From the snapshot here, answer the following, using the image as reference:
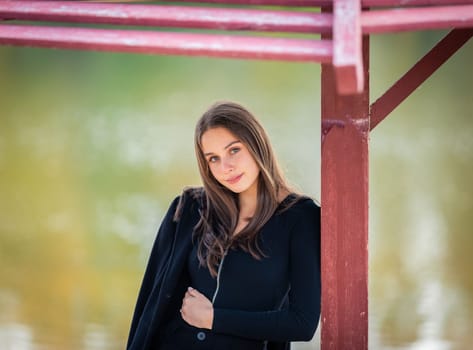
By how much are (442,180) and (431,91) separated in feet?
3.18

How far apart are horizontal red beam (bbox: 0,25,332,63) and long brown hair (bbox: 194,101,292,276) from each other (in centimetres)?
99

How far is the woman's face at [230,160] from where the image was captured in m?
3.33

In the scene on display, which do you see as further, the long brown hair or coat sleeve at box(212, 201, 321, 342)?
the long brown hair

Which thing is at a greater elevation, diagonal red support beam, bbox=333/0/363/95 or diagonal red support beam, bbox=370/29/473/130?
diagonal red support beam, bbox=370/29/473/130

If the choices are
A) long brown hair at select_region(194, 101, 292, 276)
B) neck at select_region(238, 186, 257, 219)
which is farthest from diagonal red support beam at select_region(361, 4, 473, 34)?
neck at select_region(238, 186, 257, 219)

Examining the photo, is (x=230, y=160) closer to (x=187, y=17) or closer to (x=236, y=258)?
(x=236, y=258)

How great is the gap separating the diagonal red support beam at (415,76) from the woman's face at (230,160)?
1.53 ft

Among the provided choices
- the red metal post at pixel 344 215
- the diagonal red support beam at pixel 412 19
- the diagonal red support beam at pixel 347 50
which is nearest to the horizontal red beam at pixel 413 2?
the diagonal red support beam at pixel 412 19

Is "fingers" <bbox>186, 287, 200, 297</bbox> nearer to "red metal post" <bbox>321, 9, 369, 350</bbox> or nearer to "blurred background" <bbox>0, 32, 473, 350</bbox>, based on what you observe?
"red metal post" <bbox>321, 9, 369, 350</bbox>

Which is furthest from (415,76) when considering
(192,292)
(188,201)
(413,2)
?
(192,292)

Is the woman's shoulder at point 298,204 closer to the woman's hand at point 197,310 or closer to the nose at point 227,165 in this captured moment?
the nose at point 227,165

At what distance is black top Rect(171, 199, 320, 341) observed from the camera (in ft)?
10.6

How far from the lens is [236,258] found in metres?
3.32

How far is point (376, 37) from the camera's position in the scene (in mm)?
10492
